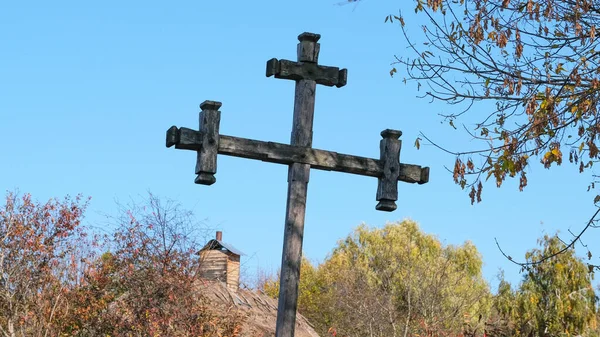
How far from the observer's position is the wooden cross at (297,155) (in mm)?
8797

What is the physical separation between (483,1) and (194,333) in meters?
10.1

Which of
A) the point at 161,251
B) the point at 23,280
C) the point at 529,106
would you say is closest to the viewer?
the point at 529,106

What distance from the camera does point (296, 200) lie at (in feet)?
29.9

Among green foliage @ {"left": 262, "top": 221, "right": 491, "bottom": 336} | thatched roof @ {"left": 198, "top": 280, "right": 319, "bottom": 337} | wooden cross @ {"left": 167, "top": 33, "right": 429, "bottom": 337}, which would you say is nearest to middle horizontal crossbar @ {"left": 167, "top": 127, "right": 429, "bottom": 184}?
wooden cross @ {"left": 167, "top": 33, "right": 429, "bottom": 337}

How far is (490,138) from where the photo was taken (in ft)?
30.9

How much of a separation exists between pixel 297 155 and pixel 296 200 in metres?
0.45

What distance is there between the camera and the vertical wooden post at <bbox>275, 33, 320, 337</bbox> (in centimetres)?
891

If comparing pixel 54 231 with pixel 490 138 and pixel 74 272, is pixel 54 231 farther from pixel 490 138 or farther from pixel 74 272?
pixel 490 138

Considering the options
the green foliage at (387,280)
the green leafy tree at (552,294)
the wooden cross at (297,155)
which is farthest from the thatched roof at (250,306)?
the green leafy tree at (552,294)

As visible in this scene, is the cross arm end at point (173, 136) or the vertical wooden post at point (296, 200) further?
the vertical wooden post at point (296, 200)

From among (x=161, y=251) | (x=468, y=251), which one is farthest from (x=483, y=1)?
(x=468, y=251)

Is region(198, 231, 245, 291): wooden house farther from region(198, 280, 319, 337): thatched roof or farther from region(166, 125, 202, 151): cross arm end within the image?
region(166, 125, 202, 151): cross arm end

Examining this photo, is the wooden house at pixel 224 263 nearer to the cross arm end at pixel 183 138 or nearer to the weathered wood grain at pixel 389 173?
the weathered wood grain at pixel 389 173

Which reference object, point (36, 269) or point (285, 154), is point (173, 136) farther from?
point (36, 269)
